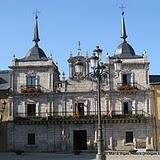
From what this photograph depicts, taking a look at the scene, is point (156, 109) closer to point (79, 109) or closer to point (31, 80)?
point (79, 109)

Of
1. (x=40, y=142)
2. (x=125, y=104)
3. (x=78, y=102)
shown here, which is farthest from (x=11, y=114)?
(x=125, y=104)

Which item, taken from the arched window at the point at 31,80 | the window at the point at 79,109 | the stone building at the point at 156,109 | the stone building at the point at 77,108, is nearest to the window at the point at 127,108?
the stone building at the point at 77,108

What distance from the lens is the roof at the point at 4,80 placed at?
53.8 metres

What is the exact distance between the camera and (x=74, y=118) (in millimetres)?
50688

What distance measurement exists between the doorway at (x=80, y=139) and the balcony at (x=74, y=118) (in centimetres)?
137

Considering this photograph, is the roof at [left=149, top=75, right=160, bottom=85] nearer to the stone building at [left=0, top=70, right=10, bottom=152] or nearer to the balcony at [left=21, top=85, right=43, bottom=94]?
the balcony at [left=21, top=85, right=43, bottom=94]

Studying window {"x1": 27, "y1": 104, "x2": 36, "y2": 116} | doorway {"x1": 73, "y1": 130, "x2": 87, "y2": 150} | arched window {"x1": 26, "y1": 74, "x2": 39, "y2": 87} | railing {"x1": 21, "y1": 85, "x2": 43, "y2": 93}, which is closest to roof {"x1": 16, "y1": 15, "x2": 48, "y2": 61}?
arched window {"x1": 26, "y1": 74, "x2": 39, "y2": 87}

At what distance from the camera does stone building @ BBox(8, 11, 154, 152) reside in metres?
50.1

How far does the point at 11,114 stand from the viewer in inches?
2044

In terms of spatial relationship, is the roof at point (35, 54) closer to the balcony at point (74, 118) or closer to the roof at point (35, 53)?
the roof at point (35, 53)

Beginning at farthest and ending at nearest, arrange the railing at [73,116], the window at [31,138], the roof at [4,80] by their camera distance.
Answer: the roof at [4,80]
the window at [31,138]
the railing at [73,116]

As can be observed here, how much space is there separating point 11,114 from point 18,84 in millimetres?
3907

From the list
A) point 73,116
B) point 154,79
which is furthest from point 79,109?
point 154,79

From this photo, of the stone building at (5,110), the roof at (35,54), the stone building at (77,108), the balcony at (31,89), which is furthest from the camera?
the roof at (35,54)
